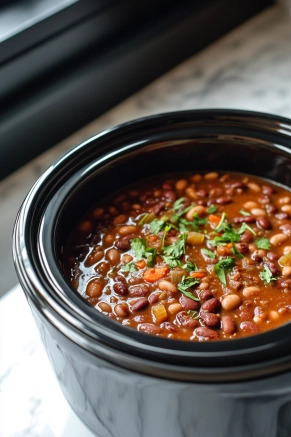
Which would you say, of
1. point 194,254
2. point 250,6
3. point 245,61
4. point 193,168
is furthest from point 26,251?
point 250,6

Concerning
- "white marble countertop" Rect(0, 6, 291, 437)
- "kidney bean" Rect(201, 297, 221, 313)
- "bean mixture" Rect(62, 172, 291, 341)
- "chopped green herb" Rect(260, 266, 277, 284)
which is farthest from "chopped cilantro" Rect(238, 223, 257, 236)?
"white marble countertop" Rect(0, 6, 291, 437)

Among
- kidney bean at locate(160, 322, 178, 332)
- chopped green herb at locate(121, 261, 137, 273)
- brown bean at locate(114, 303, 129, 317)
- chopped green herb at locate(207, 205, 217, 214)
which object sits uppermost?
chopped green herb at locate(207, 205, 217, 214)

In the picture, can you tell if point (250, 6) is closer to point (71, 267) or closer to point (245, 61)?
point (245, 61)

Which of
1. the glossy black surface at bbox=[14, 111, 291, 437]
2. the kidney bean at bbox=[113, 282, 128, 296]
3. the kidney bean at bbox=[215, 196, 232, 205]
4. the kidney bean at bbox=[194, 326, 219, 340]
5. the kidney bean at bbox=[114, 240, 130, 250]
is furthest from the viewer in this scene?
the kidney bean at bbox=[215, 196, 232, 205]

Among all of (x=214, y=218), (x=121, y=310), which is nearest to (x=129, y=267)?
(x=121, y=310)

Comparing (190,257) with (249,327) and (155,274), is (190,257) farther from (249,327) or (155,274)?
(249,327)

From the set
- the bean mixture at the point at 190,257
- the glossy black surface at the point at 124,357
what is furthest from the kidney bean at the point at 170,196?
the glossy black surface at the point at 124,357

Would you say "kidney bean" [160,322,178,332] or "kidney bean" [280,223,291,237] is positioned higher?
"kidney bean" [280,223,291,237]

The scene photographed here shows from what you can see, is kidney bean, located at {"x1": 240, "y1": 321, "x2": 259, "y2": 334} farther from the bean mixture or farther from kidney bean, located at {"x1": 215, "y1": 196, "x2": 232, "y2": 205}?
kidney bean, located at {"x1": 215, "y1": 196, "x2": 232, "y2": 205}
